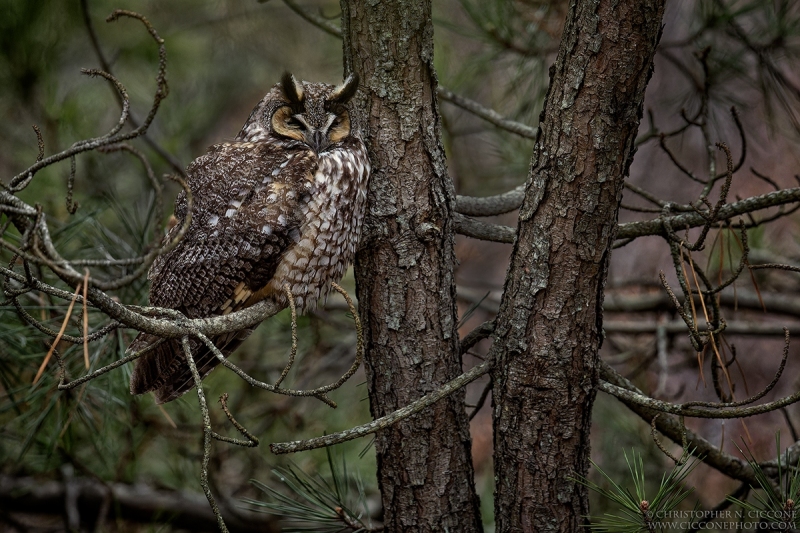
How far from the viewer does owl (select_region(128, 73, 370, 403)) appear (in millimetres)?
1609

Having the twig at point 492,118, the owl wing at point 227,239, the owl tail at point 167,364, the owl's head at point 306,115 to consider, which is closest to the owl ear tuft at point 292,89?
the owl's head at point 306,115

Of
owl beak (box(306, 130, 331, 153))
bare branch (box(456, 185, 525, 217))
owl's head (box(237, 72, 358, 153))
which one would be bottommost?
bare branch (box(456, 185, 525, 217))

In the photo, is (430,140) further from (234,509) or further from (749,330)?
(234,509)

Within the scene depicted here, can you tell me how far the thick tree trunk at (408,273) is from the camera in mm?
1479

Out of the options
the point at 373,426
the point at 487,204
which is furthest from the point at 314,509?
the point at 487,204

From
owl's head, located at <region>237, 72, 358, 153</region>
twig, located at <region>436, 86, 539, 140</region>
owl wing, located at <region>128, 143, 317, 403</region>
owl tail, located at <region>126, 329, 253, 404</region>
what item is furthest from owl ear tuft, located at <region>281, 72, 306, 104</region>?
owl tail, located at <region>126, 329, 253, 404</region>

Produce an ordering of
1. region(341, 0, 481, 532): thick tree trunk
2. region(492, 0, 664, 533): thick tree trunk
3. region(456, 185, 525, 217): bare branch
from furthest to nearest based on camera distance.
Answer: region(456, 185, 525, 217): bare branch → region(341, 0, 481, 532): thick tree trunk → region(492, 0, 664, 533): thick tree trunk

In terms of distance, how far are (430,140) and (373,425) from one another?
636mm

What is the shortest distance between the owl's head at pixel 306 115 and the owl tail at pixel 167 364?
0.53 meters

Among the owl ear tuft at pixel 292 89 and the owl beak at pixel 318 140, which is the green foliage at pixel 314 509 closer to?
the owl beak at pixel 318 140

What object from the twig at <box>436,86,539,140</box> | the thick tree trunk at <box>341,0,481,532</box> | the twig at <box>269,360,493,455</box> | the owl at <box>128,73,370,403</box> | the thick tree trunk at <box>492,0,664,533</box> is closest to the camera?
the thick tree trunk at <box>492,0,664,533</box>

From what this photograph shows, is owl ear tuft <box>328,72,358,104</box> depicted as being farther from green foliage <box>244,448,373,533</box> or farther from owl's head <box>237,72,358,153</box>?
green foliage <box>244,448,373,533</box>

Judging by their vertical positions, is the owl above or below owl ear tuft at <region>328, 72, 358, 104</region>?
below

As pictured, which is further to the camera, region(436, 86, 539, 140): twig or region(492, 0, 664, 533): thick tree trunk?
region(436, 86, 539, 140): twig
